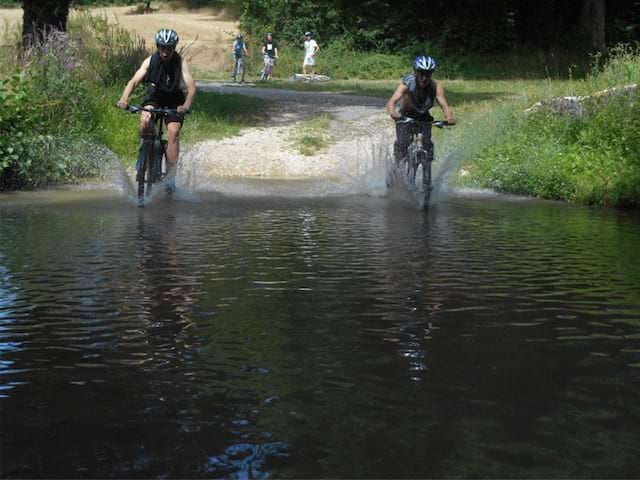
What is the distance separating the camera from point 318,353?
20.6 ft

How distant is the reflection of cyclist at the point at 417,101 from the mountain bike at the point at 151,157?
2.89 m

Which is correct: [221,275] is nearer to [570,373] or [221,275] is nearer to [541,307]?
Result: [541,307]

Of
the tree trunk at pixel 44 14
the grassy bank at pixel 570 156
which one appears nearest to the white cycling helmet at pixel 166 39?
the grassy bank at pixel 570 156

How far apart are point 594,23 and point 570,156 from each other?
85.0 feet

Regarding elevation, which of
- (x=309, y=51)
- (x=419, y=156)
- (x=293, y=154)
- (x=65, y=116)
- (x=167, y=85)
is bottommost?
(x=293, y=154)

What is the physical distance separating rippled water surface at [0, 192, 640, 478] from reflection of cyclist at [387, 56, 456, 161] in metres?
3.17

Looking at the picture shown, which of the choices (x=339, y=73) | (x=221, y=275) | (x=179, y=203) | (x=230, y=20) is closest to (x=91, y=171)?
(x=179, y=203)

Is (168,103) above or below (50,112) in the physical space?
above

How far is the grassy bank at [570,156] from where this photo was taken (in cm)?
1549

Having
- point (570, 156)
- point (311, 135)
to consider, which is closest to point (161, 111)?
point (570, 156)

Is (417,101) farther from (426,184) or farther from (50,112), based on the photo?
(50,112)

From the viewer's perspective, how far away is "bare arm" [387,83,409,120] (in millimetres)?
14211

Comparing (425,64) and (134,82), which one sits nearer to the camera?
(134,82)

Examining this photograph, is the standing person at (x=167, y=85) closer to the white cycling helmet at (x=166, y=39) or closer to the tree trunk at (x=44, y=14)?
the white cycling helmet at (x=166, y=39)
